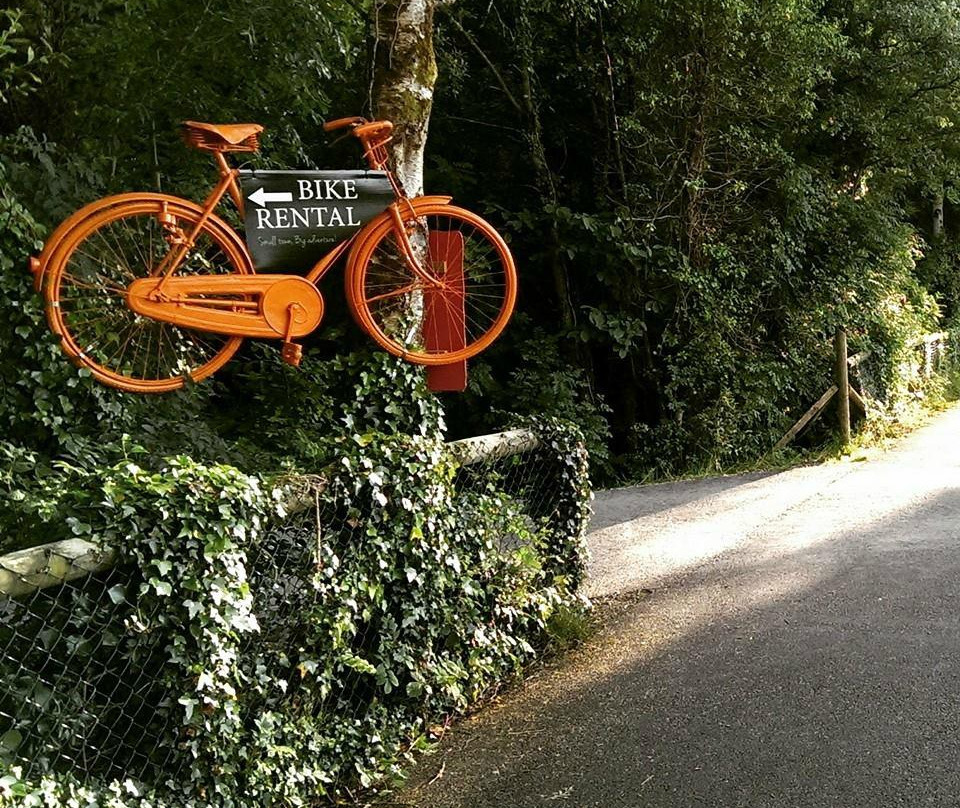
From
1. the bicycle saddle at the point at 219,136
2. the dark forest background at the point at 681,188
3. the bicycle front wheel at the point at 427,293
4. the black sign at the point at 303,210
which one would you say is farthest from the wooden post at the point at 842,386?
the bicycle saddle at the point at 219,136

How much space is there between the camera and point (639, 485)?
34.6ft

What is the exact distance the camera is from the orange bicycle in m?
3.50

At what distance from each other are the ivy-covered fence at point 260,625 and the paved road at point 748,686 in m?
0.39

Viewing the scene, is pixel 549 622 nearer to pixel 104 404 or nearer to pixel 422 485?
pixel 422 485

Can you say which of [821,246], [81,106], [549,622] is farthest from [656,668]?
[821,246]

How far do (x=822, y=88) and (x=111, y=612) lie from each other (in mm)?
11864

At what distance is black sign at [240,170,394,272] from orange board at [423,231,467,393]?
41cm

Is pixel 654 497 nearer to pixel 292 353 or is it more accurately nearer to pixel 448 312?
pixel 448 312

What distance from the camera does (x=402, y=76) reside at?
178 inches

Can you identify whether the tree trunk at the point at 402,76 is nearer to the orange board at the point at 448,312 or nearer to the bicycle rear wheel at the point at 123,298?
the orange board at the point at 448,312

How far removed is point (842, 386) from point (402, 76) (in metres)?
8.63

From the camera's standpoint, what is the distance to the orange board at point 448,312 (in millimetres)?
4480

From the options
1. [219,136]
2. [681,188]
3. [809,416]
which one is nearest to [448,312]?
[219,136]

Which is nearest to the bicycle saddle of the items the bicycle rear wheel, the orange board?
the bicycle rear wheel
